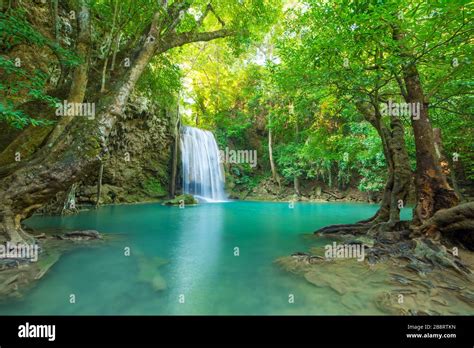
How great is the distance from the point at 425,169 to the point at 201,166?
20.6 m

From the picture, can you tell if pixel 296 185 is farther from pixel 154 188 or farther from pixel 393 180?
pixel 393 180

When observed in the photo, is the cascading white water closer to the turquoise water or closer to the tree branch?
the tree branch

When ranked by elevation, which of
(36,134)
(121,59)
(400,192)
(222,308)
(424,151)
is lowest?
(222,308)

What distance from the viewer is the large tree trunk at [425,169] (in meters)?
5.52

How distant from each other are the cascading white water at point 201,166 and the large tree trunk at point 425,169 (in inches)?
758

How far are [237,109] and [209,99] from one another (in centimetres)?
353

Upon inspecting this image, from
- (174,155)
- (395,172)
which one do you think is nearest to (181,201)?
(174,155)

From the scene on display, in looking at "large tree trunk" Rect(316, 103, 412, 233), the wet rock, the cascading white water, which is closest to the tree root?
"large tree trunk" Rect(316, 103, 412, 233)

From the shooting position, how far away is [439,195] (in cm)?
554

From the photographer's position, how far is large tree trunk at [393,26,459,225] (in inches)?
217

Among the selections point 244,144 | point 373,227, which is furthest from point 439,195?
point 244,144

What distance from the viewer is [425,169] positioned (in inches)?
227

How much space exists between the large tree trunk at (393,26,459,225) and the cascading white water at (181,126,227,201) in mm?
19251
